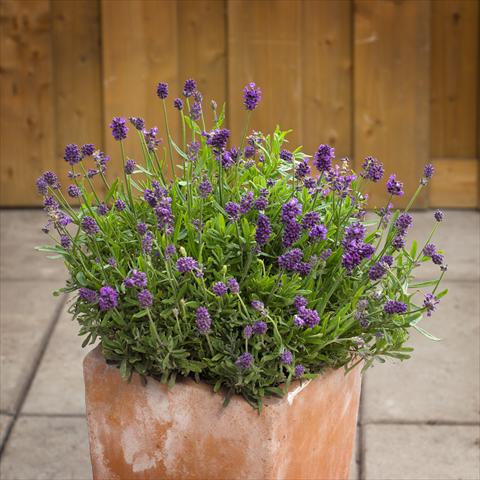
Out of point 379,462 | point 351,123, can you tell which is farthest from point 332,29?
point 379,462

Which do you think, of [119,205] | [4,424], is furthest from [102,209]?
[4,424]

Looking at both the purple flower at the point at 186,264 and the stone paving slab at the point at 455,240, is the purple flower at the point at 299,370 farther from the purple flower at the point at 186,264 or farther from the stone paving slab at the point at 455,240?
the stone paving slab at the point at 455,240

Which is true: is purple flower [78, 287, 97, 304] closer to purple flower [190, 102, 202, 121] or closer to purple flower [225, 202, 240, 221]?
purple flower [225, 202, 240, 221]

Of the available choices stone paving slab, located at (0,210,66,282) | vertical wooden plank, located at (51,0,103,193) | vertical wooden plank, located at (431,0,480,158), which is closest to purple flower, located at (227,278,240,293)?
stone paving slab, located at (0,210,66,282)

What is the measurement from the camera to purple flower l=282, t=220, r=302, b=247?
2297mm

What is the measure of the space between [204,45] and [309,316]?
9.75 feet

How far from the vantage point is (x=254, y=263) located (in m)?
2.41

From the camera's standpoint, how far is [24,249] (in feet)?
A: 15.8

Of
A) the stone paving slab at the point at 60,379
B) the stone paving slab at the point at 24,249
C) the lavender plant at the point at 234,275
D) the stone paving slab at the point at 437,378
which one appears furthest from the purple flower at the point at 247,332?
the stone paving slab at the point at 24,249

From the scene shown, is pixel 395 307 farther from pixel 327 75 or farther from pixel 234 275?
pixel 327 75

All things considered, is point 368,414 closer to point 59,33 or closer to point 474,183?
point 474,183

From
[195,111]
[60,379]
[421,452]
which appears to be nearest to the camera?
[195,111]

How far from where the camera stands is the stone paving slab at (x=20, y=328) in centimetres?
370

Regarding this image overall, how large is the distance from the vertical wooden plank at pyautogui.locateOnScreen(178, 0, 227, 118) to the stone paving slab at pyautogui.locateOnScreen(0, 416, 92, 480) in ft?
6.38
